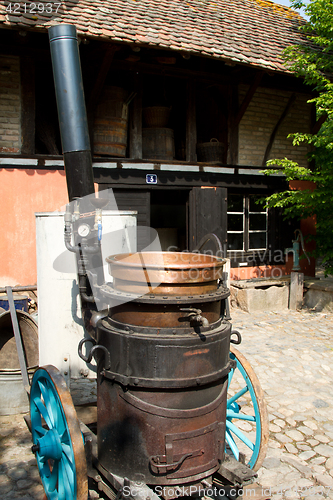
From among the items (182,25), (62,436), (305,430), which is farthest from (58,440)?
(182,25)

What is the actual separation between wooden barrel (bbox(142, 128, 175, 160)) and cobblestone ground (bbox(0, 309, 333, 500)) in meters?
4.02

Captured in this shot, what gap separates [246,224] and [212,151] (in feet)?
6.25

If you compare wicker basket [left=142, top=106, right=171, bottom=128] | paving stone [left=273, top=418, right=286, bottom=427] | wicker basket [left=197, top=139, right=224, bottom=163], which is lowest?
paving stone [left=273, top=418, right=286, bottom=427]

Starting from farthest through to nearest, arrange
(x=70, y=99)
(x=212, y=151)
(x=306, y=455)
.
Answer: (x=212, y=151) → (x=306, y=455) → (x=70, y=99)

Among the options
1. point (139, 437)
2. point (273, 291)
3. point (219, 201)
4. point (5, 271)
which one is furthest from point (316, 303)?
point (139, 437)

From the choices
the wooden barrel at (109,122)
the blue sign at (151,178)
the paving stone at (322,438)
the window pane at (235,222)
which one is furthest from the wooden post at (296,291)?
the paving stone at (322,438)

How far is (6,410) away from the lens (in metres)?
3.97

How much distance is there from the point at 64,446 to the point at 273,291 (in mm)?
6950

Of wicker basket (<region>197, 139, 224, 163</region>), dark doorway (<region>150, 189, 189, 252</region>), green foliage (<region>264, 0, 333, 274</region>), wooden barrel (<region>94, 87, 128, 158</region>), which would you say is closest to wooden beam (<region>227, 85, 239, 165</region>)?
wicker basket (<region>197, 139, 224, 163</region>)

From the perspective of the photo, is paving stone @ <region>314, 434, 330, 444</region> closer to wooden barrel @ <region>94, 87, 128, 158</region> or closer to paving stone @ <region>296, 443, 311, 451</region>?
paving stone @ <region>296, 443, 311, 451</region>

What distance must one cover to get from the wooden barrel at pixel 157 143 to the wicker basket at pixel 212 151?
2.96 feet

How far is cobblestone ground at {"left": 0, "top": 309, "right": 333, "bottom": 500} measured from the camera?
295 cm

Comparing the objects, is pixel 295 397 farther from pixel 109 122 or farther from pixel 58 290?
pixel 109 122

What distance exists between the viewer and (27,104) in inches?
280
